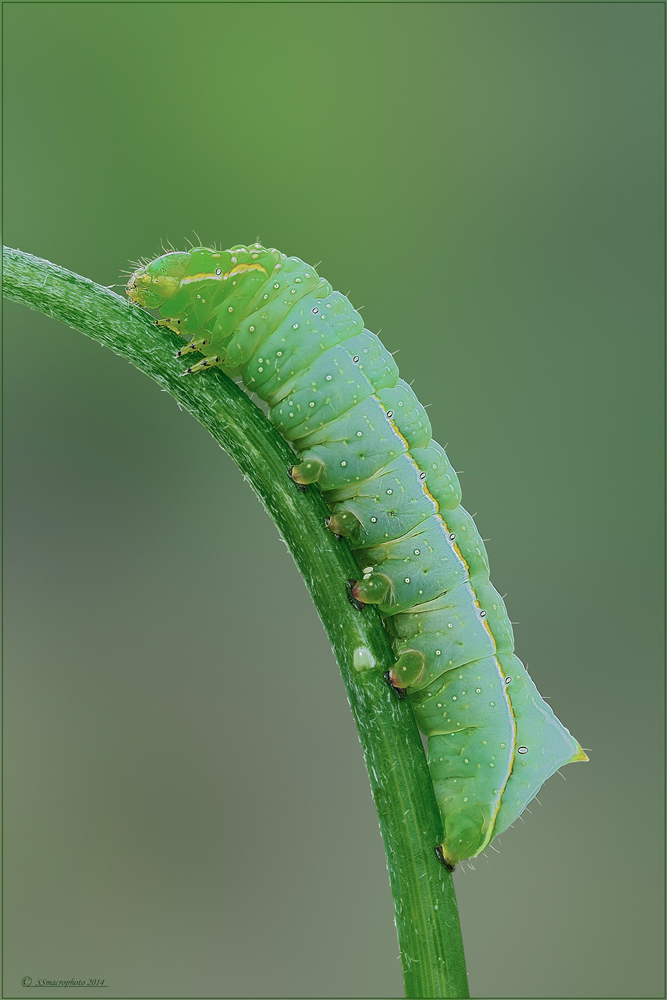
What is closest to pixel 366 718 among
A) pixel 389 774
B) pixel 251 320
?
pixel 389 774

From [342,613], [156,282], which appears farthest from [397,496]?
[156,282]

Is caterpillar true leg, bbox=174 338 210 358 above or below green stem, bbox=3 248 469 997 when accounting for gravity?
above

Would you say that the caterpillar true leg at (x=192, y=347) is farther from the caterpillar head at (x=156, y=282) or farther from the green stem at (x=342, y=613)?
the caterpillar head at (x=156, y=282)

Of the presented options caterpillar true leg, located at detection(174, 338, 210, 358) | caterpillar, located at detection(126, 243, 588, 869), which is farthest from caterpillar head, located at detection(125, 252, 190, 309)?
caterpillar true leg, located at detection(174, 338, 210, 358)

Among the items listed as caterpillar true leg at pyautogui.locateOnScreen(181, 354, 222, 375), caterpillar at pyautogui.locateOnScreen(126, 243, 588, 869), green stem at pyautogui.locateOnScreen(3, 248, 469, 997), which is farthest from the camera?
caterpillar at pyautogui.locateOnScreen(126, 243, 588, 869)

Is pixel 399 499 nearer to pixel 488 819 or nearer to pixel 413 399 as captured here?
pixel 413 399

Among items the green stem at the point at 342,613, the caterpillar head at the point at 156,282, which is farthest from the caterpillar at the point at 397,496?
the green stem at the point at 342,613

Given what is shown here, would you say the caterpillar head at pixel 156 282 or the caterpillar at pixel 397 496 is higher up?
the caterpillar head at pixel 156 282

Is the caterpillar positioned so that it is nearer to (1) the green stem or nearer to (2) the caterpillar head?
(2) the caterpillar head
